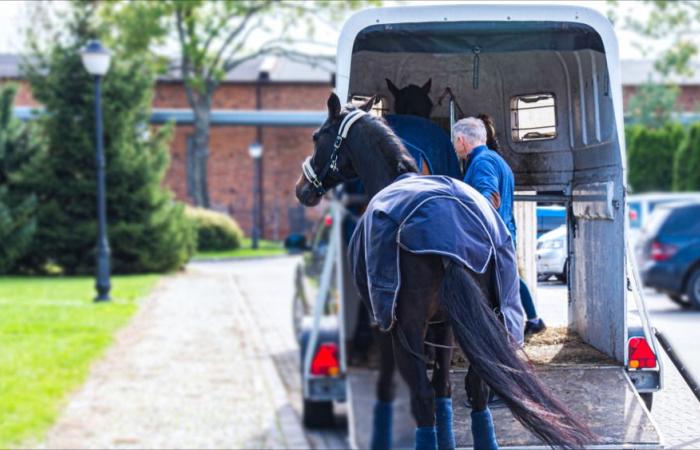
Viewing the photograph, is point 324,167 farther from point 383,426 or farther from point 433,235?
point 383,426

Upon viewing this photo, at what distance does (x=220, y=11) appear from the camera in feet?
156

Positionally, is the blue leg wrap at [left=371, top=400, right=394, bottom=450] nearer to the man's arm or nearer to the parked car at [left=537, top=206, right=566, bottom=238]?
the parked car at [left=537, top=206, right=566, bottom=238]

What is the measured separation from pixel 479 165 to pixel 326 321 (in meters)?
6.98

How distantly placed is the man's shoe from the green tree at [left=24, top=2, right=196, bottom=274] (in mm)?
27078

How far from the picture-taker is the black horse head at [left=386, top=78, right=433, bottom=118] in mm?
3455

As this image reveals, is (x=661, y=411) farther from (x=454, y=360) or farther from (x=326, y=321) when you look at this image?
(x=326, y=321)

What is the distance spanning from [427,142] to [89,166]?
28148 millimetres

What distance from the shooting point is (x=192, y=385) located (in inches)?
519

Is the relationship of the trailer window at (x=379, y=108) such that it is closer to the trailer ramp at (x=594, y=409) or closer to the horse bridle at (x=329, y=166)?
the horse bridle at (x=329, y=166)

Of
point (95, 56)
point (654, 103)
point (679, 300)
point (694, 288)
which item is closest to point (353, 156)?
point (694, 288)

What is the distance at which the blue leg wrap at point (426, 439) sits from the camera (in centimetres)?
343

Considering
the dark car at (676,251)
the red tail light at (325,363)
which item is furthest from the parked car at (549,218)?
the dark car at (676,251)

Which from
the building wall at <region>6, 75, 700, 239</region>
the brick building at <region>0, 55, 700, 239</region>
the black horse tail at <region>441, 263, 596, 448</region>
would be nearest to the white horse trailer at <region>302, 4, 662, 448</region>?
the black horse tail at <region>441, 263, 596, 448</region>

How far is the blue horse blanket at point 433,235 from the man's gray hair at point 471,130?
0.49 feet
